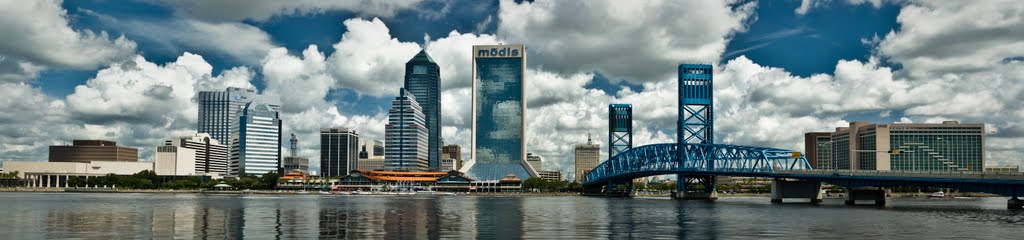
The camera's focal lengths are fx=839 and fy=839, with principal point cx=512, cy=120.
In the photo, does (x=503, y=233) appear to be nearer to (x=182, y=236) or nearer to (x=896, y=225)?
(x=182, y=236)

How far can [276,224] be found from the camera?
251 ft

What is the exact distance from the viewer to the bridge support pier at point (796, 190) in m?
170

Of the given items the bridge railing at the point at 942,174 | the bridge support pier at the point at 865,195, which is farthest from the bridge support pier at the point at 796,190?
the bridge railing at the point at 942,174

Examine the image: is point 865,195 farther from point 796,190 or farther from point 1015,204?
point 1015,204

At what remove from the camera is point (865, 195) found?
158m

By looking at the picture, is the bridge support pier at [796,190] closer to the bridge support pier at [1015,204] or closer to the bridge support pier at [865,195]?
the bridge support pier at [865,195]

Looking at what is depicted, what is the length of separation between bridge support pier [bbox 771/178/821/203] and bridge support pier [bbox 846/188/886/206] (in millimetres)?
11770

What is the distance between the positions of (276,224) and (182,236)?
17.0 metres

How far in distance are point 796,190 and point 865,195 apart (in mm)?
16621

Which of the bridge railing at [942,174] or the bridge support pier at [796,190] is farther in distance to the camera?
the bridge support pier at [796,190]

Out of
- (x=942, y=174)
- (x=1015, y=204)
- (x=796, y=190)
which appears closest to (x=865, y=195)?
(x=796, y=190)

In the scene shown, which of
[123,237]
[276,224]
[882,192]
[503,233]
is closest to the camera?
[123,237]

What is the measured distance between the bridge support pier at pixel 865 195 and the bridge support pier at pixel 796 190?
11.8 metres

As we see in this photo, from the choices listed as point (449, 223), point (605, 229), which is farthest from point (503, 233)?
point (449, 223)
